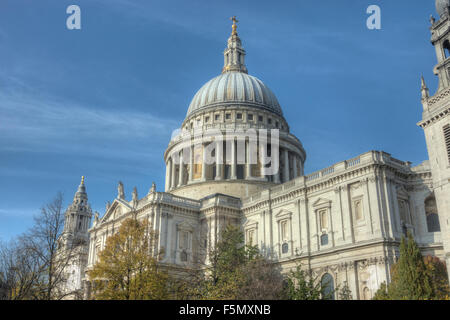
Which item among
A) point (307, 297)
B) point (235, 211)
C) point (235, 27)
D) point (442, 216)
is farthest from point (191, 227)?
point (235, 27)

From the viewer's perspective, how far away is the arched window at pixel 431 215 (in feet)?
143

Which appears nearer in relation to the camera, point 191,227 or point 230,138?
point 191,227

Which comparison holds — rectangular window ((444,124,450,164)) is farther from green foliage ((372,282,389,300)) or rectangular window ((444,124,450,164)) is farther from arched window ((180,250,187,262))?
arched window ((180,250,187,262))

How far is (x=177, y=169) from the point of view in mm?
75188

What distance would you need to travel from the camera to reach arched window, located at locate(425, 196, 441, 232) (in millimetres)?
43594

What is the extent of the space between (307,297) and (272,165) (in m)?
37.0

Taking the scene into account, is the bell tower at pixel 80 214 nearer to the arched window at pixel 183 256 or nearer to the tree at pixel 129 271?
the arched window at pixel 183 256

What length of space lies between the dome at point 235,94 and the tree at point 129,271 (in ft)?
123

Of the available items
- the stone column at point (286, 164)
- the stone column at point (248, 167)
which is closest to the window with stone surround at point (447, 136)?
the stone column at point (248, 167)

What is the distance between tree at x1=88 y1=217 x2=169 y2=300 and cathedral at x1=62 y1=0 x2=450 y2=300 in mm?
2945

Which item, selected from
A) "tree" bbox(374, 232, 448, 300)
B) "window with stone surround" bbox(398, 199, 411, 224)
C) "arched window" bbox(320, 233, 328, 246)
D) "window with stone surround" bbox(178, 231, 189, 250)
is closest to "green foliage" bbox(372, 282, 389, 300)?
"tree" bbox(374, 232, 448, 300)
